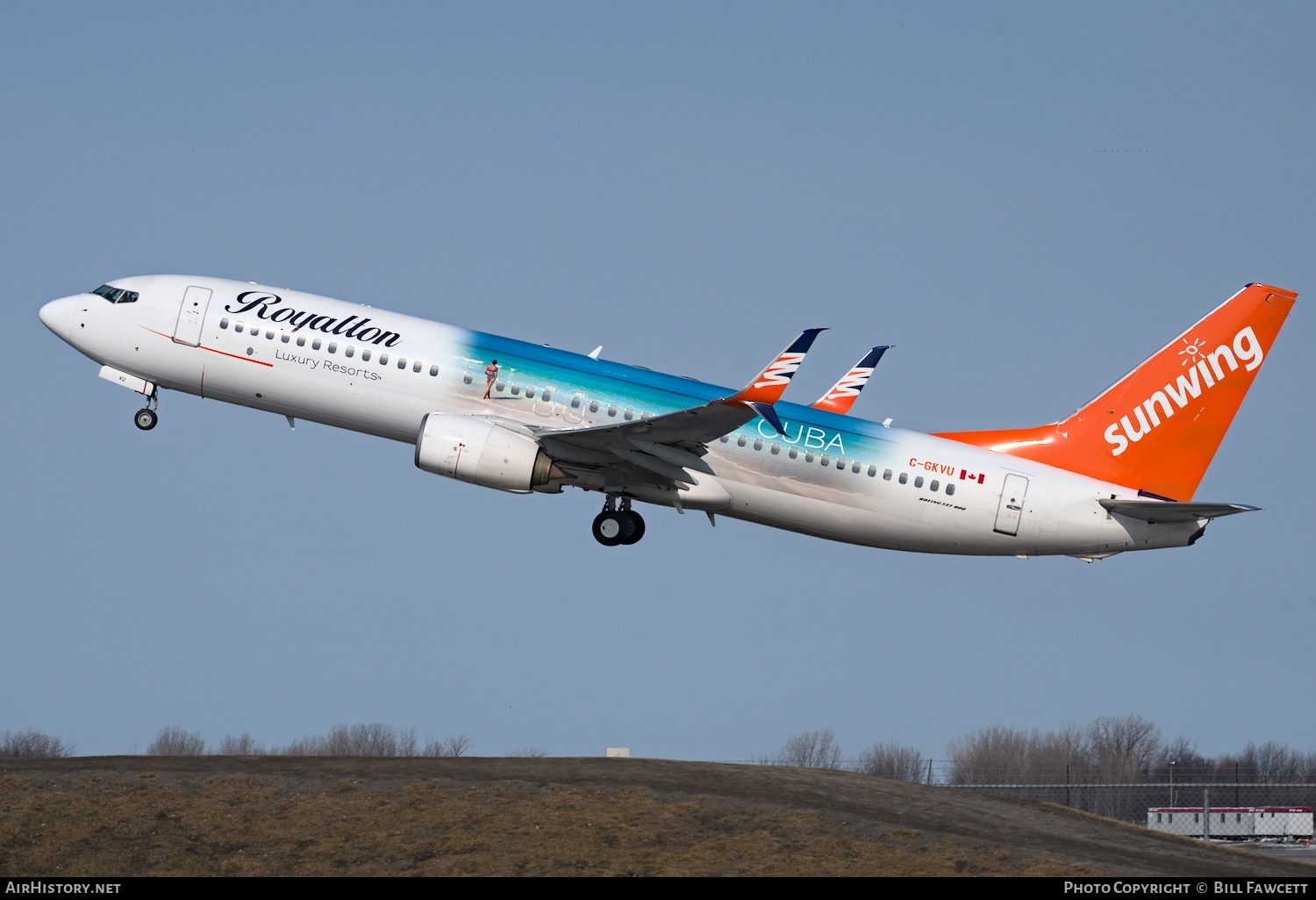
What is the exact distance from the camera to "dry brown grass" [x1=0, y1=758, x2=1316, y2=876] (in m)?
26.1

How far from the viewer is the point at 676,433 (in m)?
37.9

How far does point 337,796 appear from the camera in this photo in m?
29.1

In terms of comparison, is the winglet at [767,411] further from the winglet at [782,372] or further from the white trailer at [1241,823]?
the white trailer at [1241,823]

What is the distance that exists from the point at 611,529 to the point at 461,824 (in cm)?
1400

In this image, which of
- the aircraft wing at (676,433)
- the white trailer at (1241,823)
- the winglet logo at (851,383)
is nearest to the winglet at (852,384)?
the winglet logo at (851,383)

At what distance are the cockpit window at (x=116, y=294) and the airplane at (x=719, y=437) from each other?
0.44 m

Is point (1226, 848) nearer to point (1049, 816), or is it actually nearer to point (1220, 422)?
point (1049, 816)

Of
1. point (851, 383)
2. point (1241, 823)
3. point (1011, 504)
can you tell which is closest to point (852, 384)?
point (851, 383)

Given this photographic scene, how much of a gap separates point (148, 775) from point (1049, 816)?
18.0 meters

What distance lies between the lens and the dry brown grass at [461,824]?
26141 mm

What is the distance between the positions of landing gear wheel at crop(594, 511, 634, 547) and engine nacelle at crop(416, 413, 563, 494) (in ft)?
9.46

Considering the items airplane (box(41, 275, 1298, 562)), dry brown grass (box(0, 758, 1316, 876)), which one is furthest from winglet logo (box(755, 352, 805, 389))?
dry brown grass (box(0, 758, 1316, 876))

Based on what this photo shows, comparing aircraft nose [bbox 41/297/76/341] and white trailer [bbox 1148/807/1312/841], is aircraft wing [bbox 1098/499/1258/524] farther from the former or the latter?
aircraft nose [bbox 41/297/76/341]
